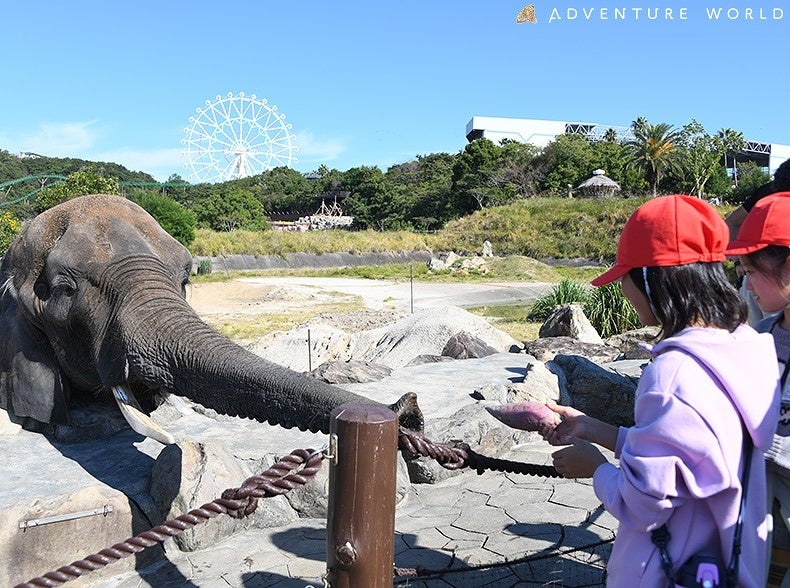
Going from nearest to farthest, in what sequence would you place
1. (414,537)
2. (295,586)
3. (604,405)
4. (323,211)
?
(295,586) < (414,537) < (604,405) < (323,211)

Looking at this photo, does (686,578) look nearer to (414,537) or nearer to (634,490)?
(634,490)

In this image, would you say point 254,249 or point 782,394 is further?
point 254,249

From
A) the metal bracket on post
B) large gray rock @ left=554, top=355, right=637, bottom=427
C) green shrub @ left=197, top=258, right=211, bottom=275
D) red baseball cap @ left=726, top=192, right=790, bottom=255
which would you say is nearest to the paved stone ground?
the metal bracket on post

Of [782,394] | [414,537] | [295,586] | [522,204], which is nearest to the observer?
[782,394]

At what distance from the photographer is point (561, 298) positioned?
1568cm

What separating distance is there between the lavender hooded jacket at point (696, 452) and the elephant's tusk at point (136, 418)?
2664 mm

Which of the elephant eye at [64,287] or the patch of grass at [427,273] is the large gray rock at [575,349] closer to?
the elephant eye at [64,287]

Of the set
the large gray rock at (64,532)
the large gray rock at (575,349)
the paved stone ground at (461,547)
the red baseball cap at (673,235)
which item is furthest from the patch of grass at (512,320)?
the red baseball cap at (673,235)

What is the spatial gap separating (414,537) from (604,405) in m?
3.02

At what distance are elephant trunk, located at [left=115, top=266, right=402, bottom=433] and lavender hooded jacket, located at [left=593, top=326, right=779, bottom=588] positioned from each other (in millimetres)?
1219

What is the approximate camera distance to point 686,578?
161cm

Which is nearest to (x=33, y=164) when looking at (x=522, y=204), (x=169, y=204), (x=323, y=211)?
(x=323, y=211)

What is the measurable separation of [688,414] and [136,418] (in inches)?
117

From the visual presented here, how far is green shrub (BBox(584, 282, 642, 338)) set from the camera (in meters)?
13.7
